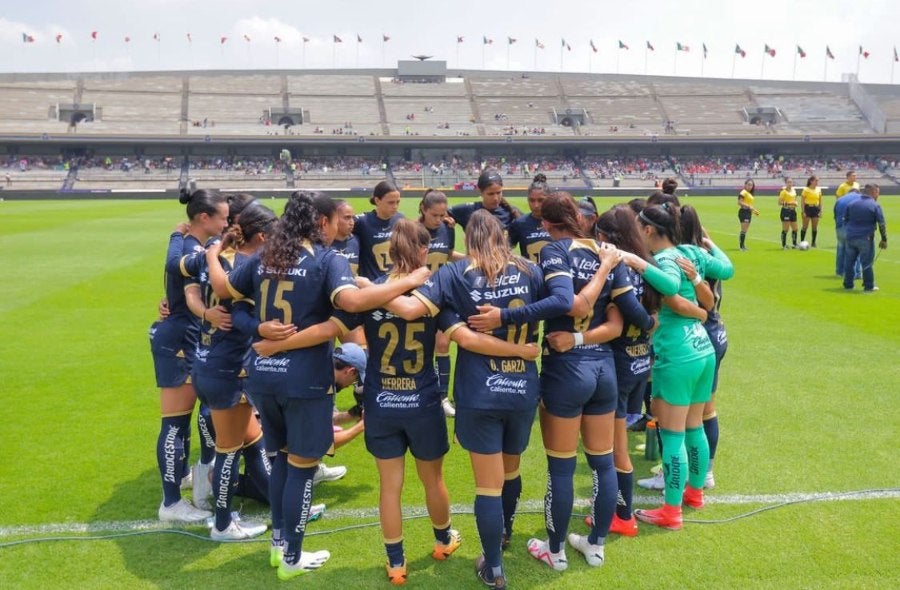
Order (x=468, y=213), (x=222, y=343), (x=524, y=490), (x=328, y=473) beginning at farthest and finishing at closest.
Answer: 1. (x=468, y=213)
2. (x=328, y=473)
3. (x=524, y=490)
4. (x=222, y=343)

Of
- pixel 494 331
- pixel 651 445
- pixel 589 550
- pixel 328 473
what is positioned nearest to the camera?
pixel 494 331

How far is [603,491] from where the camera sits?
437 centimetres

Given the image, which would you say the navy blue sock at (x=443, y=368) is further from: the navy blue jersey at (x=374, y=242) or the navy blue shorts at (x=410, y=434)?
the navy blue shorts at (x=410, y=434)

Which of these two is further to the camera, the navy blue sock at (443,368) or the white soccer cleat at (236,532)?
the navy blue sock at (443,368)

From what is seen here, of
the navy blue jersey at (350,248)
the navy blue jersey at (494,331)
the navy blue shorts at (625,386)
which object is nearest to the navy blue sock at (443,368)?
the navy blue jersey at (350,248)

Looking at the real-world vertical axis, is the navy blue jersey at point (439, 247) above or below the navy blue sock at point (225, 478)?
above

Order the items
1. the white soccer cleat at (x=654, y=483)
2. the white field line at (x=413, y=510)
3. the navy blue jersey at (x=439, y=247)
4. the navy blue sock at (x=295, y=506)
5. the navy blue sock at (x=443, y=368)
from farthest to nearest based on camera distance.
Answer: the navy blue jersey at (x=439, y=247) → the navy blue sock at (x=443, y=368) → the white soccer cleat at (x=654, y=483) → the white field line at (x=413, y=510) → the navy blue sock at (x=295, y=506)

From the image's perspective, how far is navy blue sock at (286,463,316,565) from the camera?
13.8ft

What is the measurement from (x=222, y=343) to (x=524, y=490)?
2722 mm

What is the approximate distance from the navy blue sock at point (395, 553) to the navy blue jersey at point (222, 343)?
1.55 meters

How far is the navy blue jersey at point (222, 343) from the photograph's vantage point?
454cm

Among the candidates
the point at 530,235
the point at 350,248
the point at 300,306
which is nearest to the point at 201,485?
the point at 300,306

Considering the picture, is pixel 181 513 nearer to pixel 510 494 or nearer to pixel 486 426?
pixel 510 494

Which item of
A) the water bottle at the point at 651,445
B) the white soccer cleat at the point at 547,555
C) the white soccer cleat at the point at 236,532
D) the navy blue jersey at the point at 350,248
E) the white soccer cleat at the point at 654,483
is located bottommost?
the white soccer cleat at the point at 236,532
